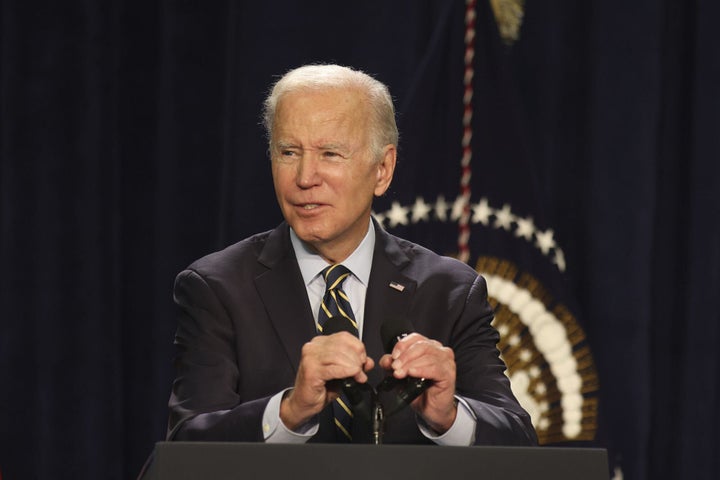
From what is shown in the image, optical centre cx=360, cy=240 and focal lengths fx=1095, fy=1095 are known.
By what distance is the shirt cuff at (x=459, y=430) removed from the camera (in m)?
1.94

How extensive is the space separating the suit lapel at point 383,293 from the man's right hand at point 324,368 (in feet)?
1.14

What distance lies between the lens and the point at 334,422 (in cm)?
209

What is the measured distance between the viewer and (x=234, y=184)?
372 centimetres

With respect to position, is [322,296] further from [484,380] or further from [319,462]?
[319,462]

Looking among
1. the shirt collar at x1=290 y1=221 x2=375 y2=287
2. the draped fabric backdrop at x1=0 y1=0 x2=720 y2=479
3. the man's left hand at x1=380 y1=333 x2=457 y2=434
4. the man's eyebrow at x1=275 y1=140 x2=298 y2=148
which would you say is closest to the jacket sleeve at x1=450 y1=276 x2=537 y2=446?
the man's left hand at x1=380 y1=333 x2=457 y2=434

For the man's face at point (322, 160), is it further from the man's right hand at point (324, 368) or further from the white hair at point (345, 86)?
the man's right hand at point (324, 368)

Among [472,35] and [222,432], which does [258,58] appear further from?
[222,432]

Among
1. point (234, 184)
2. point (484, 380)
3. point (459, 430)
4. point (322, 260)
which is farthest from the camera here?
point (234, 184)

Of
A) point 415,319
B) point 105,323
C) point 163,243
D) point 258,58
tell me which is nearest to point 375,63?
point 258,58

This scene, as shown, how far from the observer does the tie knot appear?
2.22m

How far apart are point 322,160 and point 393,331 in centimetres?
48

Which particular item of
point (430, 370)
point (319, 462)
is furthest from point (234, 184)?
point (319, 462)

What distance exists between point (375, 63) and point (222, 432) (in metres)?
2.10

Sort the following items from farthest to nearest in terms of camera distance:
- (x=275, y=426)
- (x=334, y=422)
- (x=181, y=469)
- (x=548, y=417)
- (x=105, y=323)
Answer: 1. (x=105, y=323)
2. (x=548, y=417)
3. (x=334, y=422)
4. (x=275, y=426)
5. (x=181, y=469)
